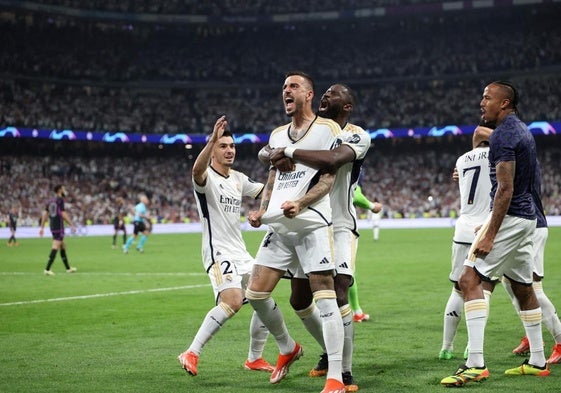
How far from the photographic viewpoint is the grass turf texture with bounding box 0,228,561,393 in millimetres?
7727

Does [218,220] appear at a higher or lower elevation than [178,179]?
lower

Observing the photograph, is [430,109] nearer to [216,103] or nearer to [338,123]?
[216,103]

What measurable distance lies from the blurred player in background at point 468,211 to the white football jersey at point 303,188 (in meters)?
2.10

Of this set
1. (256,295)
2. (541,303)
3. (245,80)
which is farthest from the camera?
(245,80)

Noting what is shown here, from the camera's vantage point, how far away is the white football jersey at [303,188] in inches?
280

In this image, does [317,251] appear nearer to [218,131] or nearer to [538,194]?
[218,131]

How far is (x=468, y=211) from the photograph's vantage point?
898cm

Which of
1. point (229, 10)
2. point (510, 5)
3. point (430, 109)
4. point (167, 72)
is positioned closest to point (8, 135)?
point (167, 72)

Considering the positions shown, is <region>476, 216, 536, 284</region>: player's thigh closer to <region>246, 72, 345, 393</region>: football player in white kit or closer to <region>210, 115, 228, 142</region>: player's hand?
<region>246, 72, 345, 393</region>: football player in white kit

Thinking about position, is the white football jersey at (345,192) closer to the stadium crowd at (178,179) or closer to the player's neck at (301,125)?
the player's neck at (301,125)

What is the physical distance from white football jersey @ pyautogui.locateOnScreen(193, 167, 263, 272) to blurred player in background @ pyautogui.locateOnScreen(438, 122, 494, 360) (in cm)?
225

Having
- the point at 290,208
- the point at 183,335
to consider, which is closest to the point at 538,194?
the point at 290,208

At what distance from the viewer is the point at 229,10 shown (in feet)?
234

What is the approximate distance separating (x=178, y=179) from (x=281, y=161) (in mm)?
61451
